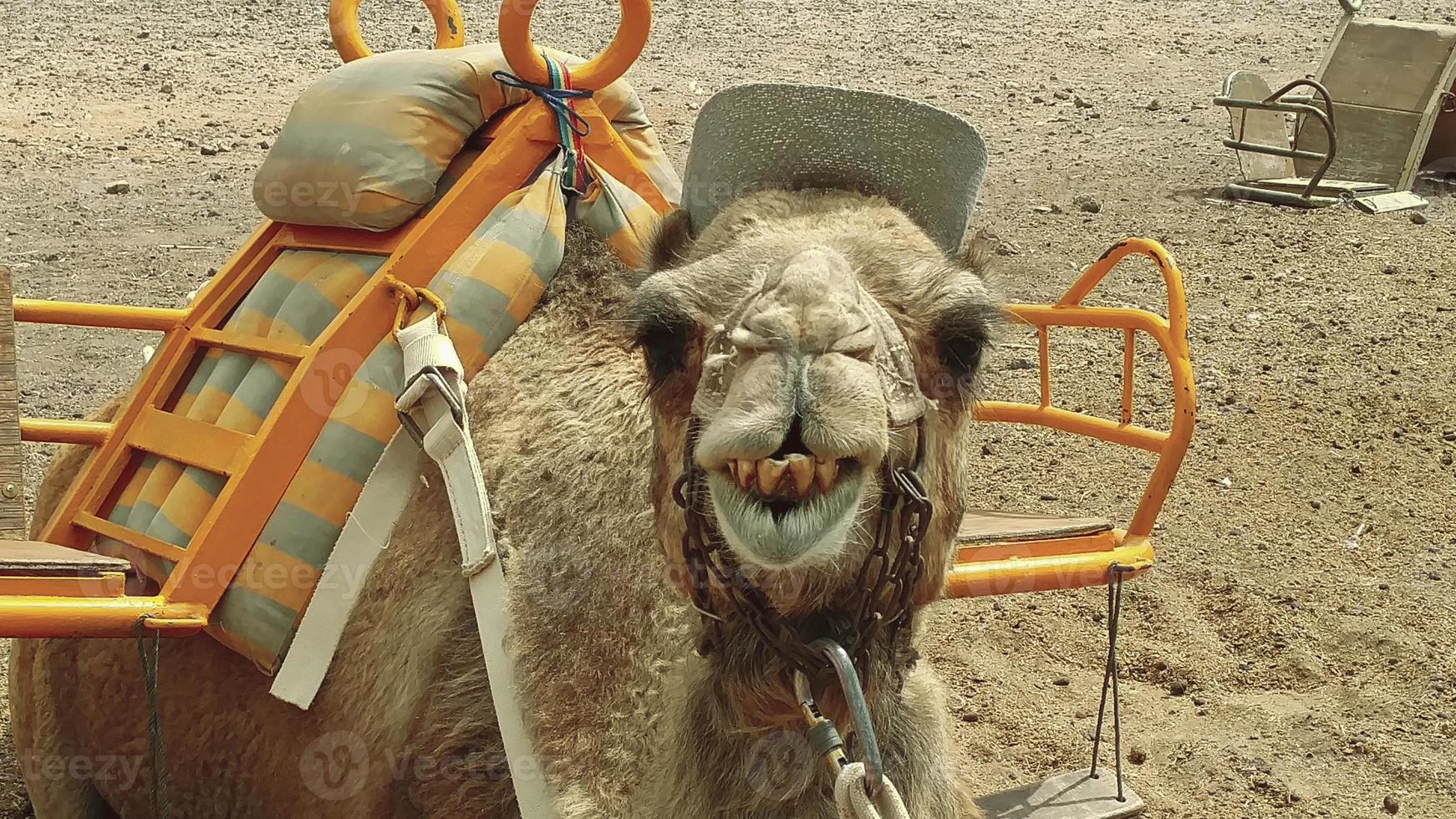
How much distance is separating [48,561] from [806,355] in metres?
1.49

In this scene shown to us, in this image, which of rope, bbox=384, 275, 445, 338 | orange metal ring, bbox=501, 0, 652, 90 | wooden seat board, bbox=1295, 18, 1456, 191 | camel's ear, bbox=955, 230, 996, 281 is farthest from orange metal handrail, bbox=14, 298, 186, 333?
wooden seat board, bbox=1295, 18, 1456, 191

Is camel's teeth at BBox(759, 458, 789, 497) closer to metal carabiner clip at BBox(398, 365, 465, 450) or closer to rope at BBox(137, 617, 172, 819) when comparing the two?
metal carabiner clip at BBox(398, 365, 465, 450)

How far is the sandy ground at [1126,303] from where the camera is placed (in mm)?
4062

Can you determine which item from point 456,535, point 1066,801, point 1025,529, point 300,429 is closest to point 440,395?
point 456,535

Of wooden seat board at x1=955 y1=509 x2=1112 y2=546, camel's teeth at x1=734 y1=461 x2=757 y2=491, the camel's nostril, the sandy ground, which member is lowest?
the sandy ground

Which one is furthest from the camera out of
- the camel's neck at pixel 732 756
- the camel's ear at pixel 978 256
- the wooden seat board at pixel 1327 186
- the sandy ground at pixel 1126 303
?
the wooden seat board at pixel 1327 186

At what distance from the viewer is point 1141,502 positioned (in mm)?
3121

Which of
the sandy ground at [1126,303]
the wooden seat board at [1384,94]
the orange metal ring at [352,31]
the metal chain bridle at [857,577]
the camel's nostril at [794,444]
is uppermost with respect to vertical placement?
the camel's nostril at [794,444]

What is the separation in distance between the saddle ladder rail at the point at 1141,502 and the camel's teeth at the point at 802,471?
98cm

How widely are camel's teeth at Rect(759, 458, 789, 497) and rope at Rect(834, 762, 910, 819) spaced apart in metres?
0.40

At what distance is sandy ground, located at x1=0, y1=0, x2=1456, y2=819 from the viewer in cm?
406

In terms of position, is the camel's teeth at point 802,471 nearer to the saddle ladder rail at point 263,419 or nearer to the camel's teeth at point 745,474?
the camel's teeth at point 745,474

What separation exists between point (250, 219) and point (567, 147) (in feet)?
20.5

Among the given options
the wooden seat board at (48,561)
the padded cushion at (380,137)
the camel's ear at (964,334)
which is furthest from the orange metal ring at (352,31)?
the camel's ear at (964,334)
